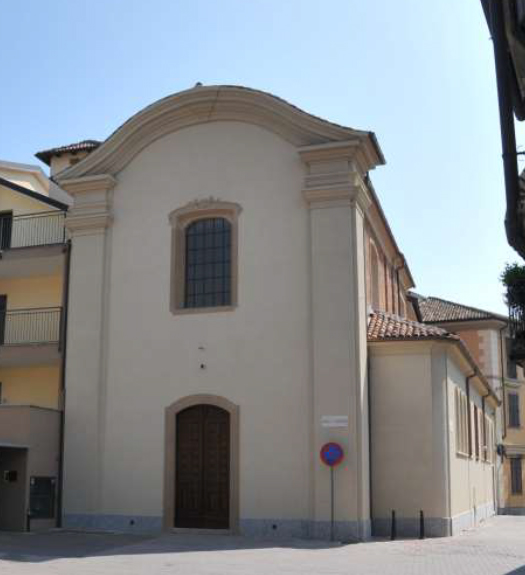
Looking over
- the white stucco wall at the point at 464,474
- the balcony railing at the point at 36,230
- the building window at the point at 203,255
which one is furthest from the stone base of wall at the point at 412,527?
the balcony railing at the point at 36,230

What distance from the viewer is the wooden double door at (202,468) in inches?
795

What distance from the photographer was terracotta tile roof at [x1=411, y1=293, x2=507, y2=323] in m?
48.7

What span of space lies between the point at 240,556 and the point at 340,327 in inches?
237

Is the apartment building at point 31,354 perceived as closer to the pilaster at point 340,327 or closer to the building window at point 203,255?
the building window at point 203,255

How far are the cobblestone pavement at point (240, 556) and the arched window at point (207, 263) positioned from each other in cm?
584

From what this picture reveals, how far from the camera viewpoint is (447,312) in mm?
50781

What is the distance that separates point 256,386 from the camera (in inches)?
803

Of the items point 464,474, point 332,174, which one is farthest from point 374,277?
point 332,174

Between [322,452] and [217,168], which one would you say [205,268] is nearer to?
[217,168]

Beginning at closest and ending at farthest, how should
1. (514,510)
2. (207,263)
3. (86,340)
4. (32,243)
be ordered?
(207,263)
(86,340)
(32,243)
(514,510)

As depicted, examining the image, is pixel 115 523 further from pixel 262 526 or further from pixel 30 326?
pixel 30 326

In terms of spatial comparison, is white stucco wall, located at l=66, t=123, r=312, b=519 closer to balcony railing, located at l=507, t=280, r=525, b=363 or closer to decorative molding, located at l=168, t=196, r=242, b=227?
decorative molding, located at l=168, t=196, r=242, b=227

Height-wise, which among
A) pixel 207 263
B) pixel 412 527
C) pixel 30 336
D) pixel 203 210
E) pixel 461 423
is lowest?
pixel 412 527

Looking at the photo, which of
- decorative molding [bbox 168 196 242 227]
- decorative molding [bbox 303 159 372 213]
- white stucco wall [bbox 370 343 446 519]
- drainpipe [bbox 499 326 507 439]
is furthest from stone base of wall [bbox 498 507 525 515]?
decorative molding [bbox 168 196 242 227]
